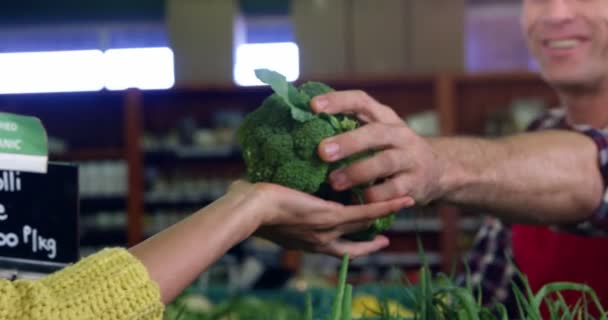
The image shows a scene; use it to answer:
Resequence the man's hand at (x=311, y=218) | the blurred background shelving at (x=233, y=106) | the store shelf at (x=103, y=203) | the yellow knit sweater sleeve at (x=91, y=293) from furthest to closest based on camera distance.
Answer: the store shelf at (x=103, y=203) < the blurred background shelving at (x=233, y=106) < the man's hand at (x=311, y=218) < the yellow knit sweater sleeve at (x=91, y=293)

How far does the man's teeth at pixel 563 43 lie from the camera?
1398mm

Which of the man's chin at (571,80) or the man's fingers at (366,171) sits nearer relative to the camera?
the man's fingers at (366,171)

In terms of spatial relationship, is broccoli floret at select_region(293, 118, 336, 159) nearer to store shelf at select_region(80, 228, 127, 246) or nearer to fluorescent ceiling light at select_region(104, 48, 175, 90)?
store shelf at select_region(80, 228, 127, 246)

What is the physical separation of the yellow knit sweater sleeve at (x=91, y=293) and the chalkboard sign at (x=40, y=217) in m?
0.17

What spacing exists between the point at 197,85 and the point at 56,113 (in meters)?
0.93

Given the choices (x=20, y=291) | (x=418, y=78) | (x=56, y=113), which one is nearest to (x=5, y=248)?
(x=20, y=291)

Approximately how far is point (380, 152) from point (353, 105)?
0.06 meters

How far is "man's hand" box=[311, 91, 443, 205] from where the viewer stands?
2.93 ft

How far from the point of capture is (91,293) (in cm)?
69

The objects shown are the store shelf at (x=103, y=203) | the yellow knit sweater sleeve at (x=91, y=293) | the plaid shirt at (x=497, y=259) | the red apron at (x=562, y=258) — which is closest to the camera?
the yellow knit sweater sleeve at (x=91, y=293)

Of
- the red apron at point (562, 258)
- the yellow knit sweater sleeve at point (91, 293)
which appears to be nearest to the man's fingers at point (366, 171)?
the yellow knit sweater sleeve at point (91, 293)

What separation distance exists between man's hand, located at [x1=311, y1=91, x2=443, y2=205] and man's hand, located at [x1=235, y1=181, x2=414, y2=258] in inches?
1.0

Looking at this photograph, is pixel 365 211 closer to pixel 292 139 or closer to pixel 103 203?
pixel 292 139

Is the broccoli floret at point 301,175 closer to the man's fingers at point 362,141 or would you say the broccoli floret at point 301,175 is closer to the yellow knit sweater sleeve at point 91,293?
the man's fingers at point 362,141
